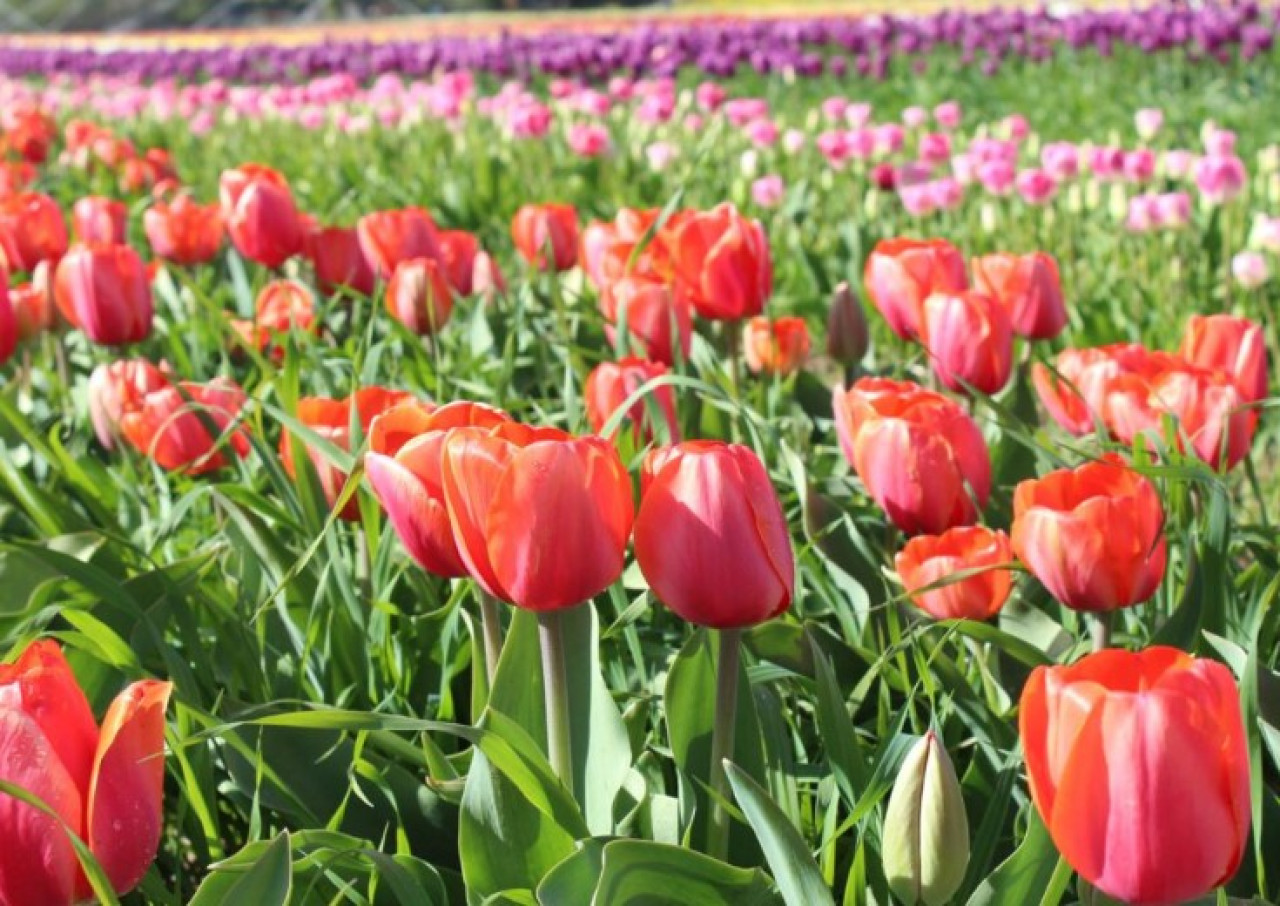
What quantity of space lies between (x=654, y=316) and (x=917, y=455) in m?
0.67

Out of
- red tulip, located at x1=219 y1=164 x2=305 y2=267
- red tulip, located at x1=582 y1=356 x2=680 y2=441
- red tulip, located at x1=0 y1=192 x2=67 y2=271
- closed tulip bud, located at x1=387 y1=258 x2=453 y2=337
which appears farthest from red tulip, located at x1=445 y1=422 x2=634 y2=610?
red tulip, located at x1=0 y1=192 x2=67 y2=271

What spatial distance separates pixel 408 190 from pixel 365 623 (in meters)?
3.59

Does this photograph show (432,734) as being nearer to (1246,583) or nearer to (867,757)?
(867,757)

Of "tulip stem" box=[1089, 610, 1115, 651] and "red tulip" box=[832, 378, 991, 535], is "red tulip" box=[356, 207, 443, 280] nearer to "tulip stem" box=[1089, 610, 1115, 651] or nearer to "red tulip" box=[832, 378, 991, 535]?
"red tulip" box=[832, 378, 991, 535]

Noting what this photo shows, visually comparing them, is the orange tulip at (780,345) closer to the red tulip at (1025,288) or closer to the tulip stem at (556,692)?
the red tulip at (1025,288)

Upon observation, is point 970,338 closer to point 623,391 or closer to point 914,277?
point 914,277

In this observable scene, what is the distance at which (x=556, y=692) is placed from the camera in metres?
1.11

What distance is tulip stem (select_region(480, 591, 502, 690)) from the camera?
49.9 inches

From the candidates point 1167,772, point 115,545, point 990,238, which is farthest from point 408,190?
point 1167,772

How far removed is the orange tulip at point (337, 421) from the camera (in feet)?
5.23

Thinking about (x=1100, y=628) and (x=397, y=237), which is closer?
(x=1100, y=628)

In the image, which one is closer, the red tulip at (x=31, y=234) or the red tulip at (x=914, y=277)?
the red tulip at (x=914, y=277)

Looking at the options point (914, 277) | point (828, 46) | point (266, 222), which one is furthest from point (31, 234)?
point (828, 46)

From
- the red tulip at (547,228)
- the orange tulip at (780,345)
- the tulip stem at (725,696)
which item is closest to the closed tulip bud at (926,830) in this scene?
the tulip stem at (725,696)
